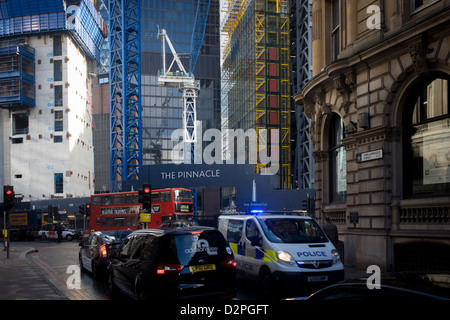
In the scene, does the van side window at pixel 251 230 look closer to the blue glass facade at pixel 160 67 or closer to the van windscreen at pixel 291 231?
the van windscreen at pixel 291 231

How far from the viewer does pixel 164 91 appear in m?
90.2

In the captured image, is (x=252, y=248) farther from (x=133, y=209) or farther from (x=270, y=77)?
(x=270, y=77)

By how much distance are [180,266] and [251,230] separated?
391 cm

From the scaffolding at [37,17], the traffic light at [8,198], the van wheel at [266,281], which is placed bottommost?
the van wheel at [266,281]

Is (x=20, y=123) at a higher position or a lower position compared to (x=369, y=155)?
higher

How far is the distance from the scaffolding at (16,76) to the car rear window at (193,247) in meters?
74.7

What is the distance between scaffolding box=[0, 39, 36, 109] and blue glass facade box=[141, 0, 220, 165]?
2086 centimetres

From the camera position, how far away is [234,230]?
12.7 metres

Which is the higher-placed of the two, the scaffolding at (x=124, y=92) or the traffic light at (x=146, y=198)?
the scaffolding at (x=124, y=92)

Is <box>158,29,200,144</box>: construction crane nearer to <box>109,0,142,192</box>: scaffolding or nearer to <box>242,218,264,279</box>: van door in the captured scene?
<box>109,0,142,192</box>: scaffolding

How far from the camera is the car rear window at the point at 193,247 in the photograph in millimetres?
8055

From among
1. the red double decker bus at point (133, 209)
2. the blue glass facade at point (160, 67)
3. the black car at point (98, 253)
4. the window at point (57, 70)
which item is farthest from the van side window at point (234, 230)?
the blue glass facade at point (160, 67)

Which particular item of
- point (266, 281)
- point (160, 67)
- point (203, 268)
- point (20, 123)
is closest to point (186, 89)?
point (160, 67)

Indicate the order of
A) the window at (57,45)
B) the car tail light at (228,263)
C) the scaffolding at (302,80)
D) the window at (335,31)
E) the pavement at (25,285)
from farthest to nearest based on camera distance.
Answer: the window at (57,45)
the scaffolding at (302,80)
the window at (335,31)
the pavement at (25,285)
the car tail light at (228,263)
